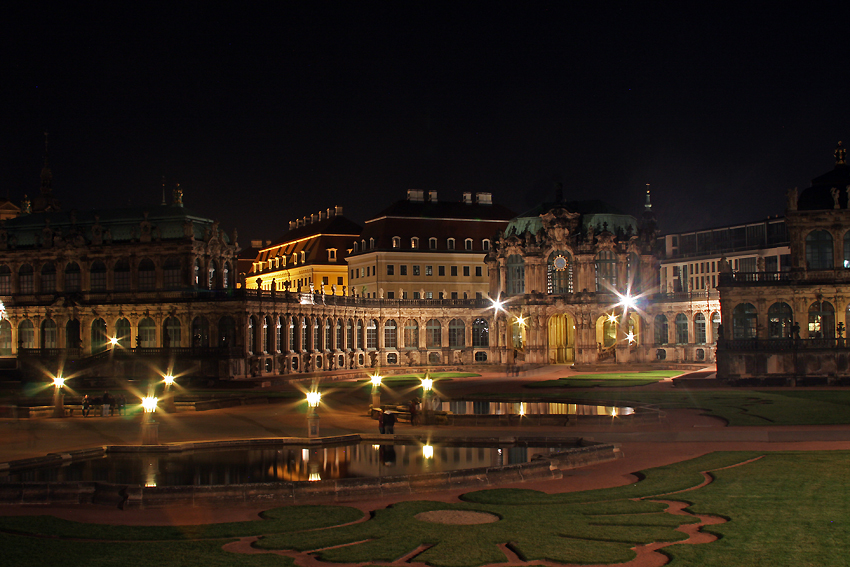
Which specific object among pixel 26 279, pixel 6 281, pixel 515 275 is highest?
pixel 515 275

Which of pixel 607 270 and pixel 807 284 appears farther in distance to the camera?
pixel 607 270

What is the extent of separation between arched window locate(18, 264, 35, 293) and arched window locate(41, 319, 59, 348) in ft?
17.3

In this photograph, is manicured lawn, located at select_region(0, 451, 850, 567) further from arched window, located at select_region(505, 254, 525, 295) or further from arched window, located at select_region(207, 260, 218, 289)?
arched window, located at select_region(505, 254, 525, 295)

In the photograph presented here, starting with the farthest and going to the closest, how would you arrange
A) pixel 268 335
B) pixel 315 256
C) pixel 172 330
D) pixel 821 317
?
1. pixel 315 256
2. pixel 172 330
3. pixel 268 335
4. pixel 821 317

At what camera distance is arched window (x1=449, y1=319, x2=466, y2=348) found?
114625 mm

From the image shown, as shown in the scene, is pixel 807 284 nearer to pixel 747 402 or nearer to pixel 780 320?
pixel 780 320

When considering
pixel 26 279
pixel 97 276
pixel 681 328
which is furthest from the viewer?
pixel 681 328

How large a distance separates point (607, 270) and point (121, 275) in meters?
55.3

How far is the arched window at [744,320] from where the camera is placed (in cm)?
8225

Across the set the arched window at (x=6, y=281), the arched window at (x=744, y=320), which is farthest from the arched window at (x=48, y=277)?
the arched window at (x=744, y=320)

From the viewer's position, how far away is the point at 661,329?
10981 cm

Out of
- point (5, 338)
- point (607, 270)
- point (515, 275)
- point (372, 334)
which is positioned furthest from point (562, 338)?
point (5, 338)

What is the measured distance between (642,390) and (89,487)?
4714 cm

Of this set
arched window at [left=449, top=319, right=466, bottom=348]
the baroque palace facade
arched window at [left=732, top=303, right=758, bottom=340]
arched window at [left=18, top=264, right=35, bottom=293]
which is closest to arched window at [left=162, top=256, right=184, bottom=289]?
the baroque palace facade
